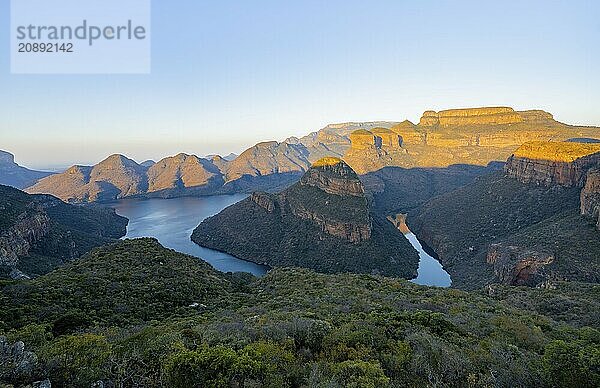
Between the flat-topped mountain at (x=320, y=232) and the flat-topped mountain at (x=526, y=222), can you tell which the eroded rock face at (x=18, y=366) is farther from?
the flat-topped mountain at (x=320, y=232)

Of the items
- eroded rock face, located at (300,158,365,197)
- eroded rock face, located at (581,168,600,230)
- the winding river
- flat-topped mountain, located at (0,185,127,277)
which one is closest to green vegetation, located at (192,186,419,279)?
eroded rock face, located at (300,158,365,197)

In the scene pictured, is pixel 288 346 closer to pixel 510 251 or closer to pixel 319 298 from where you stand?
pixel 319 298

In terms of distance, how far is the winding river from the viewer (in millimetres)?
76000

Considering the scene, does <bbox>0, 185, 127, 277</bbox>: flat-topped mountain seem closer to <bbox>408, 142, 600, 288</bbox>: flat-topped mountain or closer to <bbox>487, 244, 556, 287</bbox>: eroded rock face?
<bbox>487, 244, 556, 287</bbox>: eroded rock face

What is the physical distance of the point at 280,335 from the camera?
1449cm

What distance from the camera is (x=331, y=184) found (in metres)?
88.0

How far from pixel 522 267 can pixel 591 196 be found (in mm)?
19634

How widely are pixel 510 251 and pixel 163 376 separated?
53.8 metres

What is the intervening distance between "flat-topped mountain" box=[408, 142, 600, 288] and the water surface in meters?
43.8

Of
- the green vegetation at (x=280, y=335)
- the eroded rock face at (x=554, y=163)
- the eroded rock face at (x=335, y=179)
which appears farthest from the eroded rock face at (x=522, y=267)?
the eroded rock face at (x=335, y=179)

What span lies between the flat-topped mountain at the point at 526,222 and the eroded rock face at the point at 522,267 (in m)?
0.11

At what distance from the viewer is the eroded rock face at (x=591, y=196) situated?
52487 mm

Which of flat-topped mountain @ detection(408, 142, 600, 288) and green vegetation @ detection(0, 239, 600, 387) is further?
flat-topped mountain @ detection(408, 142, 600, 288)

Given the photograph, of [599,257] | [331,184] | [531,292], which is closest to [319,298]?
[531,292]
